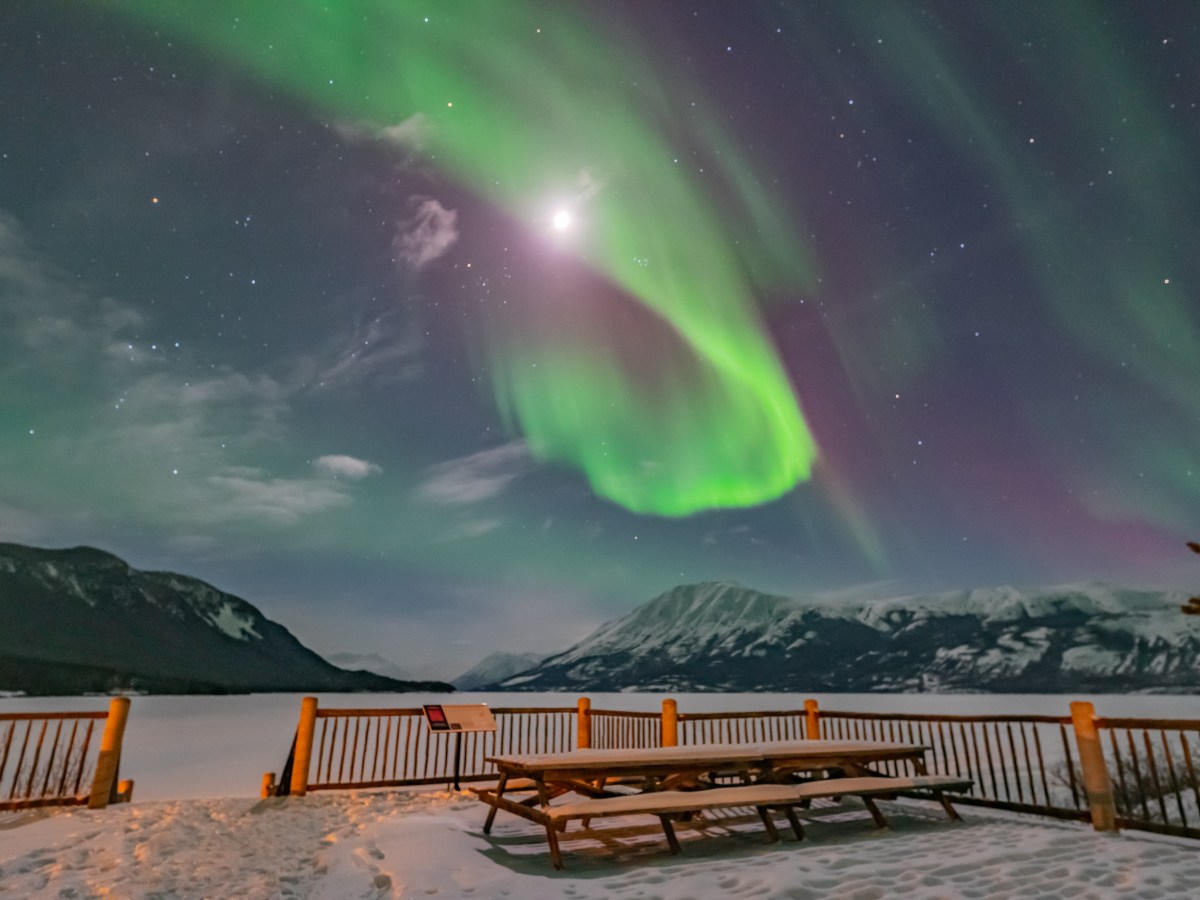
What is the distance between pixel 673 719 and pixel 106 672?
22475 centimetres

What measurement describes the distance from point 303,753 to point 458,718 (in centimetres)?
238

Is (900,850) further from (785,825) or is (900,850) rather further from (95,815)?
(95,815)

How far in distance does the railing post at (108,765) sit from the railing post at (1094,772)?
39.7 feet

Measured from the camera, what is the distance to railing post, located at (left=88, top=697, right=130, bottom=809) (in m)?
9.89

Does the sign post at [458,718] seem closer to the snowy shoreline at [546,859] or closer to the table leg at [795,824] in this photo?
the snowy shoreline at [546,859]

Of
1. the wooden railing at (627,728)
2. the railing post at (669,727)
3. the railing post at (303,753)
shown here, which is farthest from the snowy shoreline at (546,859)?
the wooden railing at (627,728)

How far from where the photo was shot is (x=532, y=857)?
7.38 metres

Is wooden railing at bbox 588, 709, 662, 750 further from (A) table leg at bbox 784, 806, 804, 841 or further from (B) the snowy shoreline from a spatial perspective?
(A) table leg at bbox 784, 806, 804, 841

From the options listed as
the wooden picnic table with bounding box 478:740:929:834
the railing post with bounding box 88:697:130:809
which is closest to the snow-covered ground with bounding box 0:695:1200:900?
the railing post with bounding box 88:697:130:809

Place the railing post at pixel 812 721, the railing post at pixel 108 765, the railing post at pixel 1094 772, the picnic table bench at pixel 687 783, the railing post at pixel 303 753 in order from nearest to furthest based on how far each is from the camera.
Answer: the picnic table bench at pixel 687 783, the railing post at pixel 1094 772, the railing post at pixel 108 765, the railing post at pixel 303 753, the railing post at pixel 812 721

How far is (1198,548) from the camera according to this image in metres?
7.26

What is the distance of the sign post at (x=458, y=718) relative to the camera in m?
11.1

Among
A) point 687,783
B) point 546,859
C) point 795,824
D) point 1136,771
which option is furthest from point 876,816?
point 546,859

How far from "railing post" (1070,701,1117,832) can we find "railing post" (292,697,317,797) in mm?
10261
